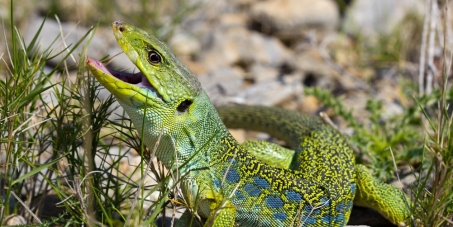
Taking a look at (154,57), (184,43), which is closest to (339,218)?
(154,57)

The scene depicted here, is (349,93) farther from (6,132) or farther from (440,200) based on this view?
(6,132)

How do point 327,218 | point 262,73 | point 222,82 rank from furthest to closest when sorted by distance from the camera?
point 262,73, point 222,82, point 327,218

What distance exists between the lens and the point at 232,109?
228 inches

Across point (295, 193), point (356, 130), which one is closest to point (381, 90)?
point (356, 130)

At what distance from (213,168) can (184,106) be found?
0.45 m

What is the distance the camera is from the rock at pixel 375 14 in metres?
9.90

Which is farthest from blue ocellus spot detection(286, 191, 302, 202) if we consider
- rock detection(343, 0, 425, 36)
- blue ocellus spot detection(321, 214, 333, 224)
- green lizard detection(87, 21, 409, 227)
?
rock detection(343, 0, 425, 36)

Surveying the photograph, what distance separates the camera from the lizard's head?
3326 millimetres

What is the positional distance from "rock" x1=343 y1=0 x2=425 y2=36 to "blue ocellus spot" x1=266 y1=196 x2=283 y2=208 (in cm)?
646

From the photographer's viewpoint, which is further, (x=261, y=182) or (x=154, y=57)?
(x=261, y=182)

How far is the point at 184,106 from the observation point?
355cm

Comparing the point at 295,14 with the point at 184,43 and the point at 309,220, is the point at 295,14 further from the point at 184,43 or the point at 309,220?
the point at 309,220

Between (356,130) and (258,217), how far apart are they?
7.29 ft

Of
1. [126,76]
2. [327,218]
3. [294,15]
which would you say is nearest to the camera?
[126,76]
